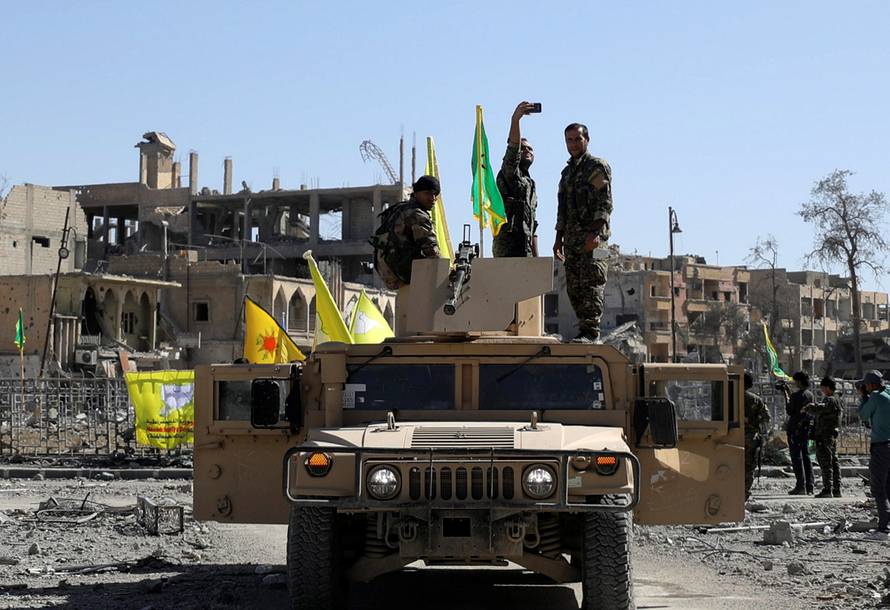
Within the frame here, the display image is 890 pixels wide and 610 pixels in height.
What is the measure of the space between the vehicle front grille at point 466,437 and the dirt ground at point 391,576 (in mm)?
1620

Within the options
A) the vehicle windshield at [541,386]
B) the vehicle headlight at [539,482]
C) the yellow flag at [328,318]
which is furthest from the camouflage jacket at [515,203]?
the yellow flag at [328,318]

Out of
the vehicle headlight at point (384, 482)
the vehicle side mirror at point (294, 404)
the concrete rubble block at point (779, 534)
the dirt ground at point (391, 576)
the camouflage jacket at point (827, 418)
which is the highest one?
the vehicle side mirror at point (294, 404)

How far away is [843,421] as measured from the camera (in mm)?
28562

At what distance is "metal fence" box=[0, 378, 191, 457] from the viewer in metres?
26.5

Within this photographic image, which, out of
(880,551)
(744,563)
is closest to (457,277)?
(744,563)

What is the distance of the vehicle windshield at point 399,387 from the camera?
8.95 m

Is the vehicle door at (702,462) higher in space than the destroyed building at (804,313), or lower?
lower

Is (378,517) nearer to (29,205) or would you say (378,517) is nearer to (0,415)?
(0,415)

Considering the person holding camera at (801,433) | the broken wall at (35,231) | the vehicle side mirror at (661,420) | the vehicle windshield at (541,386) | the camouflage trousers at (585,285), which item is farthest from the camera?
the broken wall at (35,231)

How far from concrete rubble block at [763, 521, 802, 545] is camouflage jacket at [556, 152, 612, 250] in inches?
162

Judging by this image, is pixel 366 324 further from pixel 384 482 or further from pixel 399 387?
pixel 384 482

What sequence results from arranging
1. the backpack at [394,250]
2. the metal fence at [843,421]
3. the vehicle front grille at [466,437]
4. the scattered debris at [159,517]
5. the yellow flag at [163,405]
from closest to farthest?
the vehicle front grille at [466,437]
the backpack at [394,250]
the scattered debris at [159,517]
the yellow flag at [163,405]
the metal fence at [843,421]

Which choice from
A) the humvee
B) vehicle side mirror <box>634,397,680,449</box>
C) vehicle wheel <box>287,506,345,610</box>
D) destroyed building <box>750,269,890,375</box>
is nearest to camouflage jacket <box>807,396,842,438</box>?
the humvee

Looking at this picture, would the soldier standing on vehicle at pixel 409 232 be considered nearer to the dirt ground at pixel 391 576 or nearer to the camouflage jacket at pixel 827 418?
the dirt ground at pixel 391 576
